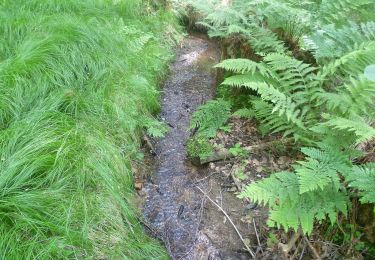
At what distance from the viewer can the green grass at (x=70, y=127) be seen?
89.6 inches

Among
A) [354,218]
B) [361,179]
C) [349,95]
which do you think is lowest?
[354,218]

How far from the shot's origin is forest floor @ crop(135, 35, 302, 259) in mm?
2824

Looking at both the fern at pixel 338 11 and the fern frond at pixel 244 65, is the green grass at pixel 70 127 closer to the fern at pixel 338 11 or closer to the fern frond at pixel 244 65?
the fern frond at pixel 244 65

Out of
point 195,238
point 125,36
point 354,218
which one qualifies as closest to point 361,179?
point 354,218

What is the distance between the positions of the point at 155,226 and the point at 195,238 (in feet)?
1.26

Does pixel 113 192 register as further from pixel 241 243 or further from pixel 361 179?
pixel 361 179

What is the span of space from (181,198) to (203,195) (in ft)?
0.73

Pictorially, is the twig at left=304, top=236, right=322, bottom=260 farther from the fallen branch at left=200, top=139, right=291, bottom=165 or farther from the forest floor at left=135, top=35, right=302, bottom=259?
the fallen branch at left=200, top=139, right=291, bottom=165

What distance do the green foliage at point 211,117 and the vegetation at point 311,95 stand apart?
0.24 m

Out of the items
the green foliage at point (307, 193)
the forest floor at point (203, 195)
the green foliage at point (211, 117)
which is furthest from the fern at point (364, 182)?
the green foliage at point (211, 117)

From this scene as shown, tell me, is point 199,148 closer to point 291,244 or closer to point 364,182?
point 291,244

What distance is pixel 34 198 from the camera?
2.35m

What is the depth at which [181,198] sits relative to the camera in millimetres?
3297

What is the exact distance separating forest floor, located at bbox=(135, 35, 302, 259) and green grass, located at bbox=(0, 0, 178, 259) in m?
0.26
